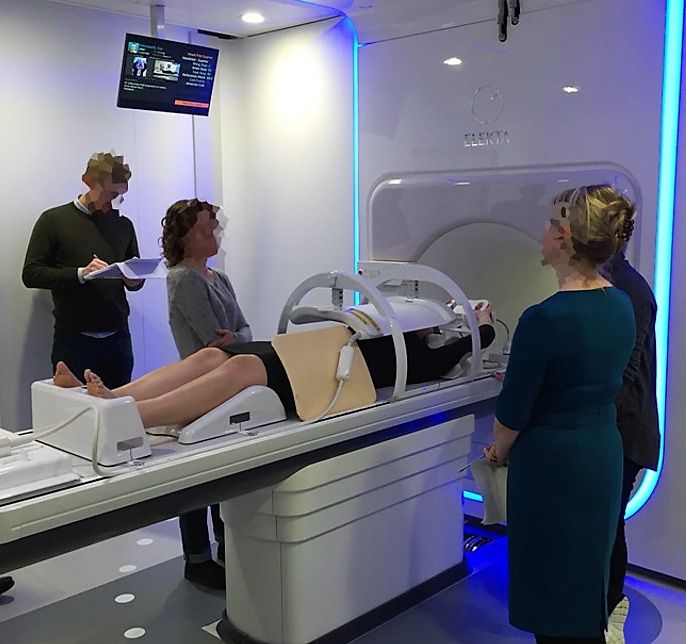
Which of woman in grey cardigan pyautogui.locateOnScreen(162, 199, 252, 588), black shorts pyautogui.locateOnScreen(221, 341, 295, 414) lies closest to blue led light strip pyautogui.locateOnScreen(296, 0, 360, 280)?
woman in grey cardigan pyautogui.locateOnScreen(162, 199, 252, 588)

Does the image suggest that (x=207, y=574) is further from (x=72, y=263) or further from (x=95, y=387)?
(x=72, y=263)

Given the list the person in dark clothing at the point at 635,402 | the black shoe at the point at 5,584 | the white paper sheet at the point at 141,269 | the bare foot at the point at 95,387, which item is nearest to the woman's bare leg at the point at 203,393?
the bare foot at the point at 95,387

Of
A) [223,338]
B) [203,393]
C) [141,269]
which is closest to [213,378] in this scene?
A: [203,393]

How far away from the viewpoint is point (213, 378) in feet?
7.17

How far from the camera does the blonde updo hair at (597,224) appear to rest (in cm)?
191

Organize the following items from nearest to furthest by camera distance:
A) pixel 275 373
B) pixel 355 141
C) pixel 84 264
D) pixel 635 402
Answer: pixel 275 373
pixel 635 402
pixel 84 264
pixel 355 141

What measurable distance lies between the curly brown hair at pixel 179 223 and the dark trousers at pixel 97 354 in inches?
43.1

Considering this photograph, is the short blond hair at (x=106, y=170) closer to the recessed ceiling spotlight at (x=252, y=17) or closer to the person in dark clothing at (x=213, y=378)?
the recessed ceiling spotlight at (x=252, y=17)

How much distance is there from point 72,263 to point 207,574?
1.52 m

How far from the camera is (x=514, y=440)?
2062mm

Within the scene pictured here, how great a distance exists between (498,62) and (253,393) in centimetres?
172

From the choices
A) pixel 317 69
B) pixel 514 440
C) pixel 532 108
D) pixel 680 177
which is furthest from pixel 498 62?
pixel 514 440

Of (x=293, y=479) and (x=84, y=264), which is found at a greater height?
(x=84, y=264)

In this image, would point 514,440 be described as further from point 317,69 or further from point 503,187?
point 317,69
